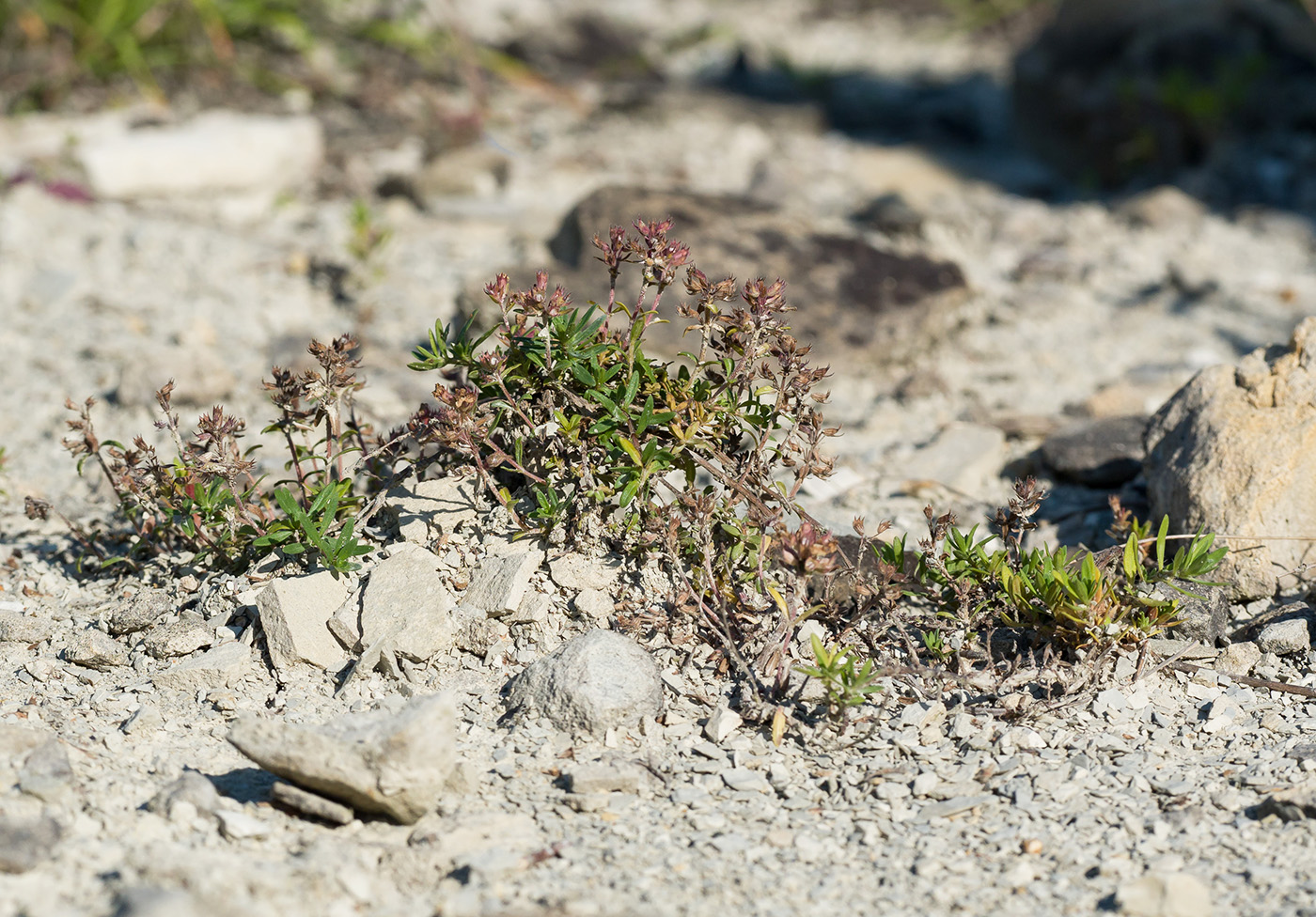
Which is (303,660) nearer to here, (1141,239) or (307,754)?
(307,754)

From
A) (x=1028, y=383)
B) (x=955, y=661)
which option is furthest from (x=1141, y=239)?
(x=955, y=661)

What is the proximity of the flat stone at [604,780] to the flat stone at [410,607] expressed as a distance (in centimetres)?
55

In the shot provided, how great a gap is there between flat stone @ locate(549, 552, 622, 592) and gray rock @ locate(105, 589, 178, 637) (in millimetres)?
1016

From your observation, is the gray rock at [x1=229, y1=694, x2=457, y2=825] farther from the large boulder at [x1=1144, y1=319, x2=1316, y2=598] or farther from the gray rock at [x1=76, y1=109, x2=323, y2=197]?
the gray rock at [x1=76, y1=109, x2=323, y2=197]

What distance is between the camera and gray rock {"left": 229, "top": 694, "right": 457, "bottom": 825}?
2305mm

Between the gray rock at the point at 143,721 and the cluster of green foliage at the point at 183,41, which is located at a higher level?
the cluster of green foliage at the point at 183,41

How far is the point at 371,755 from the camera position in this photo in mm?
2307

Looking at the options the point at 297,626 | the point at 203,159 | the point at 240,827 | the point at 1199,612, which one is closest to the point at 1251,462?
the point at 1199,612

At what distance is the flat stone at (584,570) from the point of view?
3.02 metres

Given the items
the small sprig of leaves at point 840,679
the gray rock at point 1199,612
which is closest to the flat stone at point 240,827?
the small sprig of leaves at point 840,679

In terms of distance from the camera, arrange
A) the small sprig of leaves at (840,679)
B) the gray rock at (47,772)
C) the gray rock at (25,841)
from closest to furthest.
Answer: the gray rock at (25,841)
the gray rock at (47,772)
the small sprig of leaves at (840,679)

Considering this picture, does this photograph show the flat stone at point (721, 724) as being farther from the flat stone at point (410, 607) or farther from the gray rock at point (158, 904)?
the gray rock at point (158, 904)

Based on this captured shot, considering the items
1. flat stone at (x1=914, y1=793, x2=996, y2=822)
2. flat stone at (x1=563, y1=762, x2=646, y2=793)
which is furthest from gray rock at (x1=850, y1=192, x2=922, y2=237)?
flat stone at (x1=563, y1=762, x2=646, y2=793)

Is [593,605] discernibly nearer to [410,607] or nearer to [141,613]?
[410,607]
